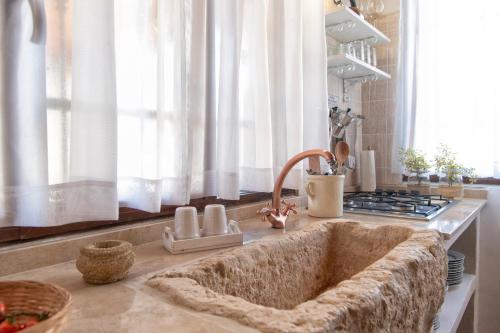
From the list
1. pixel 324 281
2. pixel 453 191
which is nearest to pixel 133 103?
pixel 324 281

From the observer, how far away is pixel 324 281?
102 cm

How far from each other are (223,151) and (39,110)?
0.56 m

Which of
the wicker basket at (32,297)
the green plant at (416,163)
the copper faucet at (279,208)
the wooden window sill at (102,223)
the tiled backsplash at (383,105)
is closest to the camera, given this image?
the wicker basket at (32,297)

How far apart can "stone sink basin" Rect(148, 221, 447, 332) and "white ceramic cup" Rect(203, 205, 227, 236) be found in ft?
0.37

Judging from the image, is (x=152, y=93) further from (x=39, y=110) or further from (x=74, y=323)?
(x=74, y=323)

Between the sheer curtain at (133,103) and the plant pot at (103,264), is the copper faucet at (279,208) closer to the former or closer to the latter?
the sheer curtain at (133,103)

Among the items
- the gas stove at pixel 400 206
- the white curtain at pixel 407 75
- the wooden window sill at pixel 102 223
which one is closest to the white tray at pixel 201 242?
the wooden window sill at pixel 102 223

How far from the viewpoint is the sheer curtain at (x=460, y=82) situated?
194 cm

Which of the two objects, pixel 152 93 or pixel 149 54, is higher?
pixel 149 54

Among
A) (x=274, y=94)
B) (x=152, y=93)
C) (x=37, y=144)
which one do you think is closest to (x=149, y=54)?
(x=152, y=93)

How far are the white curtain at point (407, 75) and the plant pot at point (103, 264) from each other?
209 cm

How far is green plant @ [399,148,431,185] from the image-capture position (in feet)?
6.61

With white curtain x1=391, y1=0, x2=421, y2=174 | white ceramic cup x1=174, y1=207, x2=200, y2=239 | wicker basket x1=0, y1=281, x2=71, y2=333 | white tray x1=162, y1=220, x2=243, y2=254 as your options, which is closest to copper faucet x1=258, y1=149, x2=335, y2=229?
white tray x1=162, y1=220, x2=243, y2=254

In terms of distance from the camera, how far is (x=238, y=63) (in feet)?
3.67
